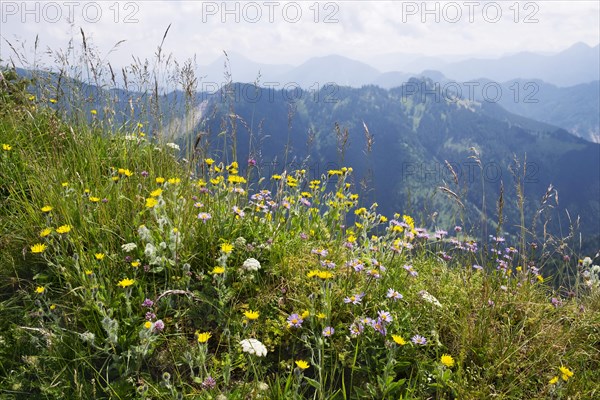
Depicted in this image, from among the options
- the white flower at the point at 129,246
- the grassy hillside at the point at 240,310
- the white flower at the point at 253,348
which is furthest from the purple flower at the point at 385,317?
the white flower at the point at 129,246

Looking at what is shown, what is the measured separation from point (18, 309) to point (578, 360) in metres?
4.05

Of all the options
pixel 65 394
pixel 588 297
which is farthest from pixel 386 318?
pixel 588 297

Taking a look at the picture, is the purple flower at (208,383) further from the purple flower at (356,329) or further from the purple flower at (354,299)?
the purple flower at (354,299)

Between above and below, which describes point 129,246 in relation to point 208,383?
above

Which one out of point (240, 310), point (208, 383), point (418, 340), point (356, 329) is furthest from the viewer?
point (240, 310)

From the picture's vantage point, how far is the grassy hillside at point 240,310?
8.21ft

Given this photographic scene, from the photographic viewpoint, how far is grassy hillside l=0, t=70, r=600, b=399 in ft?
8.21

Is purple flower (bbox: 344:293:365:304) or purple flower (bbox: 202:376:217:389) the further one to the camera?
purple flower (bbox: 344:293:365:304)

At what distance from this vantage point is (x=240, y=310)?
3.01 m

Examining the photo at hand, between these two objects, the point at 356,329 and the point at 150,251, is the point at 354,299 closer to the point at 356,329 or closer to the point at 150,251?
the point at 356,329

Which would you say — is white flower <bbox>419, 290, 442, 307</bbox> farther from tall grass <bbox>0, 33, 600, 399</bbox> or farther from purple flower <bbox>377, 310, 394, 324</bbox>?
purple flower <bbox>377, 310, 394, 324</bbox>

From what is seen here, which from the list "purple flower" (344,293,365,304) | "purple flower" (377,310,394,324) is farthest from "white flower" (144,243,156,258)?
"purple flower" (377,310,394,324)

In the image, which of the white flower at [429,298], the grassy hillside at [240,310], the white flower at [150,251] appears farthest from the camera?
the white flower at [429,298]

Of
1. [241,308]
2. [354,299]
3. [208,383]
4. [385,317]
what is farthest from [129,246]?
[385,317]
